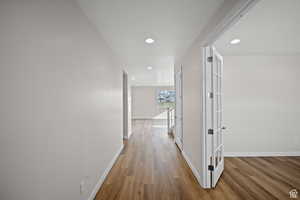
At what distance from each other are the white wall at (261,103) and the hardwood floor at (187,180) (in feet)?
1.24

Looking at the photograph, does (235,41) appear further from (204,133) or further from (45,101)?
(45,101)

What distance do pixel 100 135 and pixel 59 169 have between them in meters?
1.02

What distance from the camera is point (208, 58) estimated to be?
211 cm

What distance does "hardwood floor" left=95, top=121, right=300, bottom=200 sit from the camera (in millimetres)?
1934

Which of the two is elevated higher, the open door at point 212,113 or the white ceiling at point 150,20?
the white ceiling at point 150,20

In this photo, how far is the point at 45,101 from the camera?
1035mm

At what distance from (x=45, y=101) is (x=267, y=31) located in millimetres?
3160

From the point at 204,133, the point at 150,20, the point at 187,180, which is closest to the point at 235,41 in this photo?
the point at 150,20

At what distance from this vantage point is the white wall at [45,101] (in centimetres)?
77

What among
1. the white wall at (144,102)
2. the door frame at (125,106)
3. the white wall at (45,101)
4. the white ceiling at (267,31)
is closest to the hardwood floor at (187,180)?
the white wall at (45,101)

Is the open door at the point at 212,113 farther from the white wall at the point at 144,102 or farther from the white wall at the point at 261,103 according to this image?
the white wall at the point at 144,102

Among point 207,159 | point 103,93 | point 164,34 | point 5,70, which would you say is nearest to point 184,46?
point 164,34

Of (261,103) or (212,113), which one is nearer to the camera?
(212,113)

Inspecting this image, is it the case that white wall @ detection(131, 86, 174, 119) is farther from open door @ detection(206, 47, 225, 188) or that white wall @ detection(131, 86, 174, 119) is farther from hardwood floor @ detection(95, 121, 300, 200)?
open door @ detection(206, 47, 225, 188)
